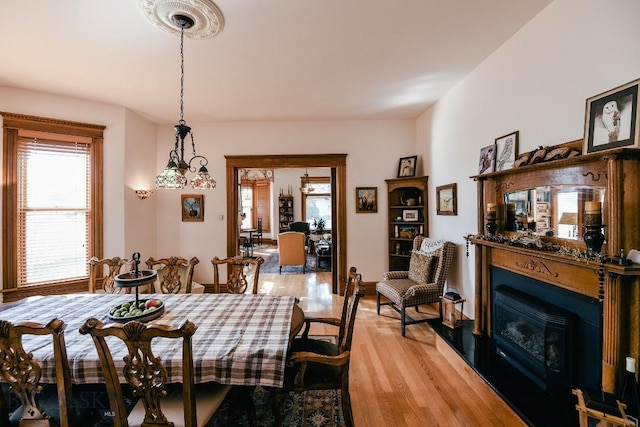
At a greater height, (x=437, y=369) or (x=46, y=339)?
(x=46, y=339)

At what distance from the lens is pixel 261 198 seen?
10.9 m

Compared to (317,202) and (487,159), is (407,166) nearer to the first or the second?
(487,159)

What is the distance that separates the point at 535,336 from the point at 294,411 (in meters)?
1.90

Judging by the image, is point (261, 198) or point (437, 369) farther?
point (261, 198)

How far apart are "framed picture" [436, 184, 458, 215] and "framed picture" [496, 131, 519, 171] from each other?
86cm

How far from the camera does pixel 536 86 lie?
7.12 ft

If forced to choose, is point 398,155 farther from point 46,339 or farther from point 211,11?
point 46,339

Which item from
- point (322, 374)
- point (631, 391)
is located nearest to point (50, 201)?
point (322, 374)

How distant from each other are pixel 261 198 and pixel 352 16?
9.22 meters

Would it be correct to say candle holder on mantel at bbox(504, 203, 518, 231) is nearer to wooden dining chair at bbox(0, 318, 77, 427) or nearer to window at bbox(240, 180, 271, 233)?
wooden dining chair at bbox(0, 318, 77, 427)

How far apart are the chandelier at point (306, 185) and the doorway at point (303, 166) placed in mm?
5185

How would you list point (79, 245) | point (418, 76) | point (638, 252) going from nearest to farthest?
point (638, 252), point (418, 76), point (79, 245)

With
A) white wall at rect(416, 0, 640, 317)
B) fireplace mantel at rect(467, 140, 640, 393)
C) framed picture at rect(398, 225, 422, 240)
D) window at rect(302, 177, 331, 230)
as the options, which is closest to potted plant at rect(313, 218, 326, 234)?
window at rect(302, 177, 331, 230)

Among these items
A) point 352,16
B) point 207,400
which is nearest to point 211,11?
point 352,16
